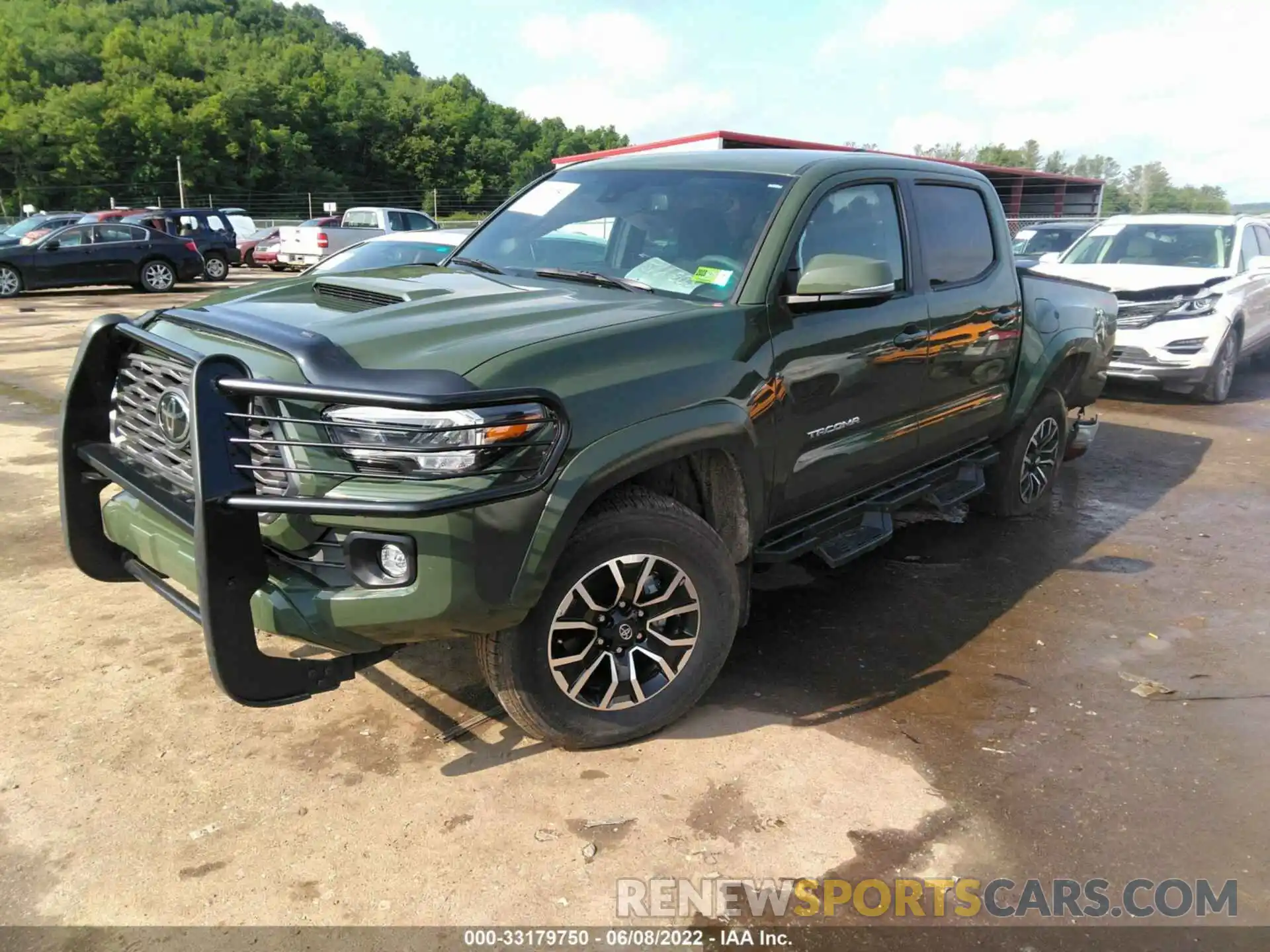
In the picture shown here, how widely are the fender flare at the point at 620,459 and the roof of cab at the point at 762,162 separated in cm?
120

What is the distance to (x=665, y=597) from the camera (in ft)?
10.2

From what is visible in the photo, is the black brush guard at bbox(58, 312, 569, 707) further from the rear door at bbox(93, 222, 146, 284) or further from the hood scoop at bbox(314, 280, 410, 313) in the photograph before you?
the rear door at bbox(93, 222, 146, 284)

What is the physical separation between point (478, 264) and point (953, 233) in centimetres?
228

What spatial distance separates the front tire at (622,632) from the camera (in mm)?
2873

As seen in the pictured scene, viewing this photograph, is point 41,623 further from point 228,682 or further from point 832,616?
point 832,616

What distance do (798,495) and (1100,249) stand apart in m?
8.34

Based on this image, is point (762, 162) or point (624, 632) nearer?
point (624, 632)

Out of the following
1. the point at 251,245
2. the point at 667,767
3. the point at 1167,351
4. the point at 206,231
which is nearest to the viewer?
the point at 667,767

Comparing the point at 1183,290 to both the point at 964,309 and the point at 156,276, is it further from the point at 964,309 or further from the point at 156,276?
the point at 156,276

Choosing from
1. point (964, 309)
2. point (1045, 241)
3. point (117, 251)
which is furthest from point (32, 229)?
point (964, 309)

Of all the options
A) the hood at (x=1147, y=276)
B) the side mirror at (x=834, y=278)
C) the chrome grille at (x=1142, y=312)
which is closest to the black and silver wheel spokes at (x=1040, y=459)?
the side mirror at (x=834, y=278)

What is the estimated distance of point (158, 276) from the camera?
18016 mm

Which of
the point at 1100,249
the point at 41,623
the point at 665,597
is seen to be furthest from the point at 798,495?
the point at 1100,249

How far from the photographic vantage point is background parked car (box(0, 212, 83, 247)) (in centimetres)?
1706
